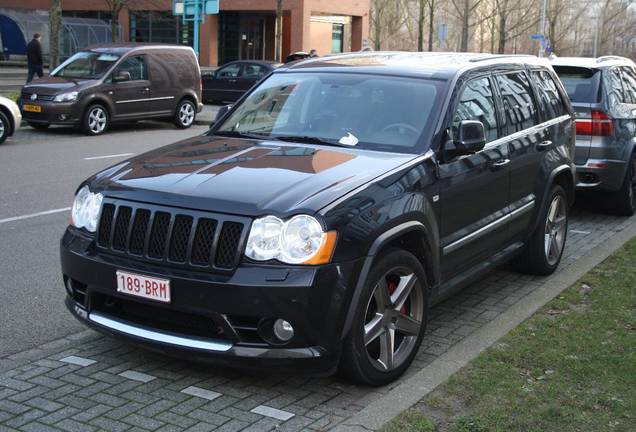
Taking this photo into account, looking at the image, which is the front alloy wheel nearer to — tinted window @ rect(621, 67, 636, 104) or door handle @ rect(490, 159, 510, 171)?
tinted window @ rect(621, 67, 636, 104)

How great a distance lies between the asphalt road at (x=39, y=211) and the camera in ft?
19.2

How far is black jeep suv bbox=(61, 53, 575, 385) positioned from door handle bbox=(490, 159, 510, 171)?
2cm

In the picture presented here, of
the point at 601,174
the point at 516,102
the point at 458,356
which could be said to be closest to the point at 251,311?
the point at 458,356

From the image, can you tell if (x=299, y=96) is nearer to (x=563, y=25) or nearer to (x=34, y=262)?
(x=34, y=262)

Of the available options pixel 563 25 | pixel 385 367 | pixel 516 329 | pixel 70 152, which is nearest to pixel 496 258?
pixel 516 329

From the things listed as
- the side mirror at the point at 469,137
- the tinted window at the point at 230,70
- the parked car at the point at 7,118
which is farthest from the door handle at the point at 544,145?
the tinted window at the point at 230,70

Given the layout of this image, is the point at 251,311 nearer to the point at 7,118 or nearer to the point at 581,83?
the point at 581,83

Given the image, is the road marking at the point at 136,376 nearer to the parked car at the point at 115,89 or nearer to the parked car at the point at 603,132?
the parked car at the point at 603,132

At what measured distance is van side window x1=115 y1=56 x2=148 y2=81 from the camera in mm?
18906

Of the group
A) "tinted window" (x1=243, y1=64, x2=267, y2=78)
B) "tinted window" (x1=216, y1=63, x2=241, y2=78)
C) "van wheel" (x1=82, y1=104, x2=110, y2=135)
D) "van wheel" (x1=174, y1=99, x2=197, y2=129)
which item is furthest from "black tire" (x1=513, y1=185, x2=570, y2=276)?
"tinted window" (x1=216, y1=63, x2=241, y2=78)

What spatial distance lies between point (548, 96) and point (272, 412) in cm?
432

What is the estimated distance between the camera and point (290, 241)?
14.3 feet

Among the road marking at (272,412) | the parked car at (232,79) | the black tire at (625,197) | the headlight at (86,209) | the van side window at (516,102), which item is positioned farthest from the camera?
the parked car at (232,79)

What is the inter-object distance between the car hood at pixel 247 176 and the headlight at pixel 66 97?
12.9 metres
